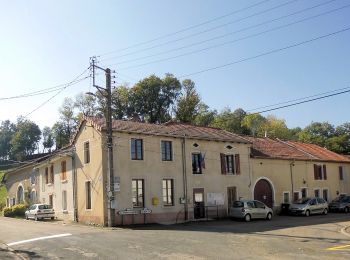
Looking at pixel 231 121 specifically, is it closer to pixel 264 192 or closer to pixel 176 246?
pixel 264 192

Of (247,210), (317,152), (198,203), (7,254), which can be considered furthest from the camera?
(317,152)

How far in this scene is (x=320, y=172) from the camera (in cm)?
4853

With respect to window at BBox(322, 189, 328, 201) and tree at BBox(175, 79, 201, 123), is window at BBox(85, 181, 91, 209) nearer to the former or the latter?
window at BBox(322, 189, 328, 201)

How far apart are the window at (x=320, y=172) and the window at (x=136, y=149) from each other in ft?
70.4

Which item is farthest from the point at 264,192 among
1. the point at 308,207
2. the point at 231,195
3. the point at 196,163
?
the point at 196,163

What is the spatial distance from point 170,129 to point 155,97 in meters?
33.8

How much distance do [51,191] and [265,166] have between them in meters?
18.9

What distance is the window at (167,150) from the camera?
35.2 meters

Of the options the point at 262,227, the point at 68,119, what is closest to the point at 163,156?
the point at 262,227

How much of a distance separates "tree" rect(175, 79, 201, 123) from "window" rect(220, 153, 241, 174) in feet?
109

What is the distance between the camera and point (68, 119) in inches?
3401

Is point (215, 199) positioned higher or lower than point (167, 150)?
lower

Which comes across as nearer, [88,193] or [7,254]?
[7,254]

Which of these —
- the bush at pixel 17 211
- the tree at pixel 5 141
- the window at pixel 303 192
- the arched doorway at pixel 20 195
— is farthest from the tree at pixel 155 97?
the tree at pixel 5 141
